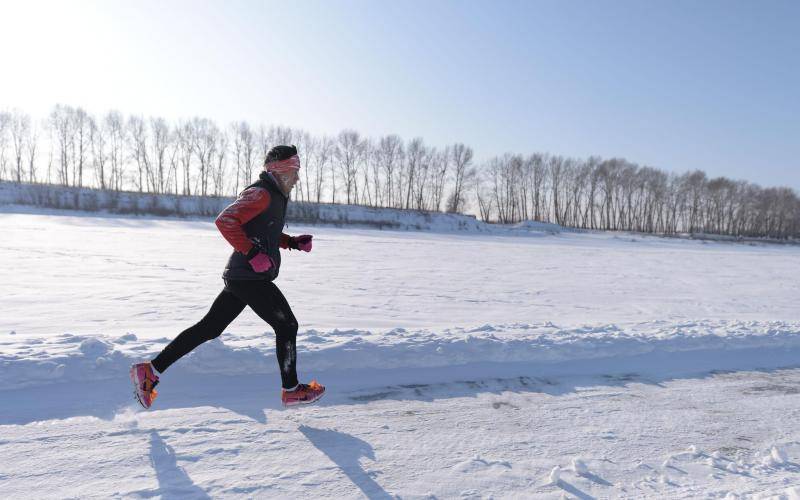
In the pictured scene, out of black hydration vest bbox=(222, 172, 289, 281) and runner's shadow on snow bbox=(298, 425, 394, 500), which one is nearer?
runner's shadow on snow bbox=(298, 425, 394, 500)

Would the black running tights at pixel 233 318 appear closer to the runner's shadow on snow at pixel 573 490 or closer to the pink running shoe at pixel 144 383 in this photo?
the pink running shoe at pixel 144 383

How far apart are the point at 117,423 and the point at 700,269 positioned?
16.5 meters

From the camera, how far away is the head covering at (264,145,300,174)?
2.92m

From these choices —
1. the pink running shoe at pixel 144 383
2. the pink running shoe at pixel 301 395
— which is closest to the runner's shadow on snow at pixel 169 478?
the pink running shoe at pixel 144 383

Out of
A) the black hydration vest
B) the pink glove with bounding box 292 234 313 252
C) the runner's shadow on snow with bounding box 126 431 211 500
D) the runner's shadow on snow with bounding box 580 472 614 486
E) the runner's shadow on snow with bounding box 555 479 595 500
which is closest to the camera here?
the runner's shadow on snow with bounding box 126 431 211 500

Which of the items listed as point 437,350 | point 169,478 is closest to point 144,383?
point 169,478

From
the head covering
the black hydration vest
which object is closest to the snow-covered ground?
the black hydration vest

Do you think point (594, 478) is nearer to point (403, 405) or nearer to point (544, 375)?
point (403, 405)

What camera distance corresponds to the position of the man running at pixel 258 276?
2701 mm

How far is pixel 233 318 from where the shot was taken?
2.99 metres

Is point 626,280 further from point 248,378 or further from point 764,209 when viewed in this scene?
point 764,209

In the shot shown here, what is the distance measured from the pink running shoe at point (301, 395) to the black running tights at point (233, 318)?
0.30 ft

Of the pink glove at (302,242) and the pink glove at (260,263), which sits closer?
the pink glove at (260,263)

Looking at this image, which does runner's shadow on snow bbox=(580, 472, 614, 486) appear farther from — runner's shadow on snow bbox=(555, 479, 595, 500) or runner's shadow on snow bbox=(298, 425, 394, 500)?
runner's shadow on snow bbox=(298, 425, 394, 500)
